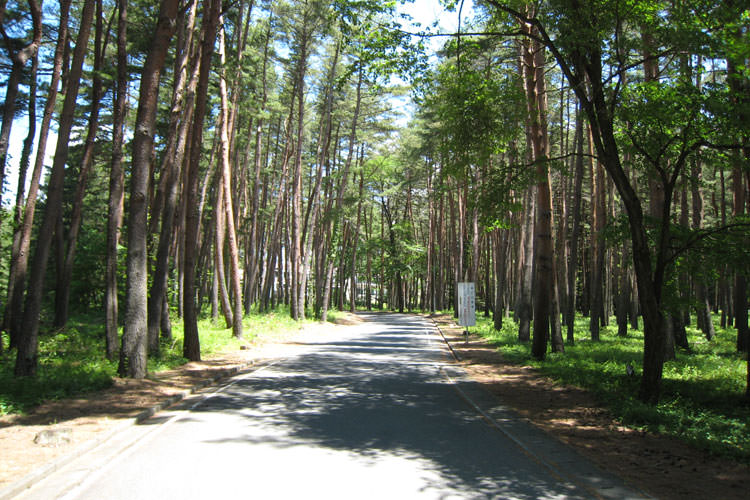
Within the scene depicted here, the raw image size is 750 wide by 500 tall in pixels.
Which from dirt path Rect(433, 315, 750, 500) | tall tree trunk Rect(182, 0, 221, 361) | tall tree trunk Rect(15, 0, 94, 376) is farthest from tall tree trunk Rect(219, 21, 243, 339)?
dirt path Rect(433, 315, 750, 500)

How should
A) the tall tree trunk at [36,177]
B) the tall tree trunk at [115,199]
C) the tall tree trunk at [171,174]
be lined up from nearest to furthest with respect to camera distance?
the tall tree trunk at [115,199], the tall tree trunk at [36,177], the tall tree trunk at [171,174]

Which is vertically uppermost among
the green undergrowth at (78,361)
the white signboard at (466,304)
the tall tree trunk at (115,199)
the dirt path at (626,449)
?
the tall tree trunk at (115,199)

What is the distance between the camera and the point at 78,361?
12047 millimetres

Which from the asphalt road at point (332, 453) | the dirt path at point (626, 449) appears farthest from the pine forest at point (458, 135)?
the asphalt road at point (332, 453)

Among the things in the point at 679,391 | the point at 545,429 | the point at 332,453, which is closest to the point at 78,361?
the point at 332,453

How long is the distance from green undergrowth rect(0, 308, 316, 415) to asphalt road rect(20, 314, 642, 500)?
2.15 m

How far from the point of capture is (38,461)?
523 centimetres

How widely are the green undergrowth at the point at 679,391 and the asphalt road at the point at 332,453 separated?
1780 mm

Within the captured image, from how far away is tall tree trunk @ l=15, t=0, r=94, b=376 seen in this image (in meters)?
9.72

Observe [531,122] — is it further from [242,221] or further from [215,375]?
[242,221]

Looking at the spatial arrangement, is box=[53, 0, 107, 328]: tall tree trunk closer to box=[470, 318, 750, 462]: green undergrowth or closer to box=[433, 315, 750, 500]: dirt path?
box=[433, 315, 750, 500]: dirt path

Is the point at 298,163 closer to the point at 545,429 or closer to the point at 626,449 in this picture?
the point at 545,429

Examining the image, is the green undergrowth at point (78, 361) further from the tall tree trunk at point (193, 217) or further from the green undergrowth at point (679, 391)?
the green undergrowth at point (679, 391)

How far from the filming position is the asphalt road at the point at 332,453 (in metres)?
4.69
